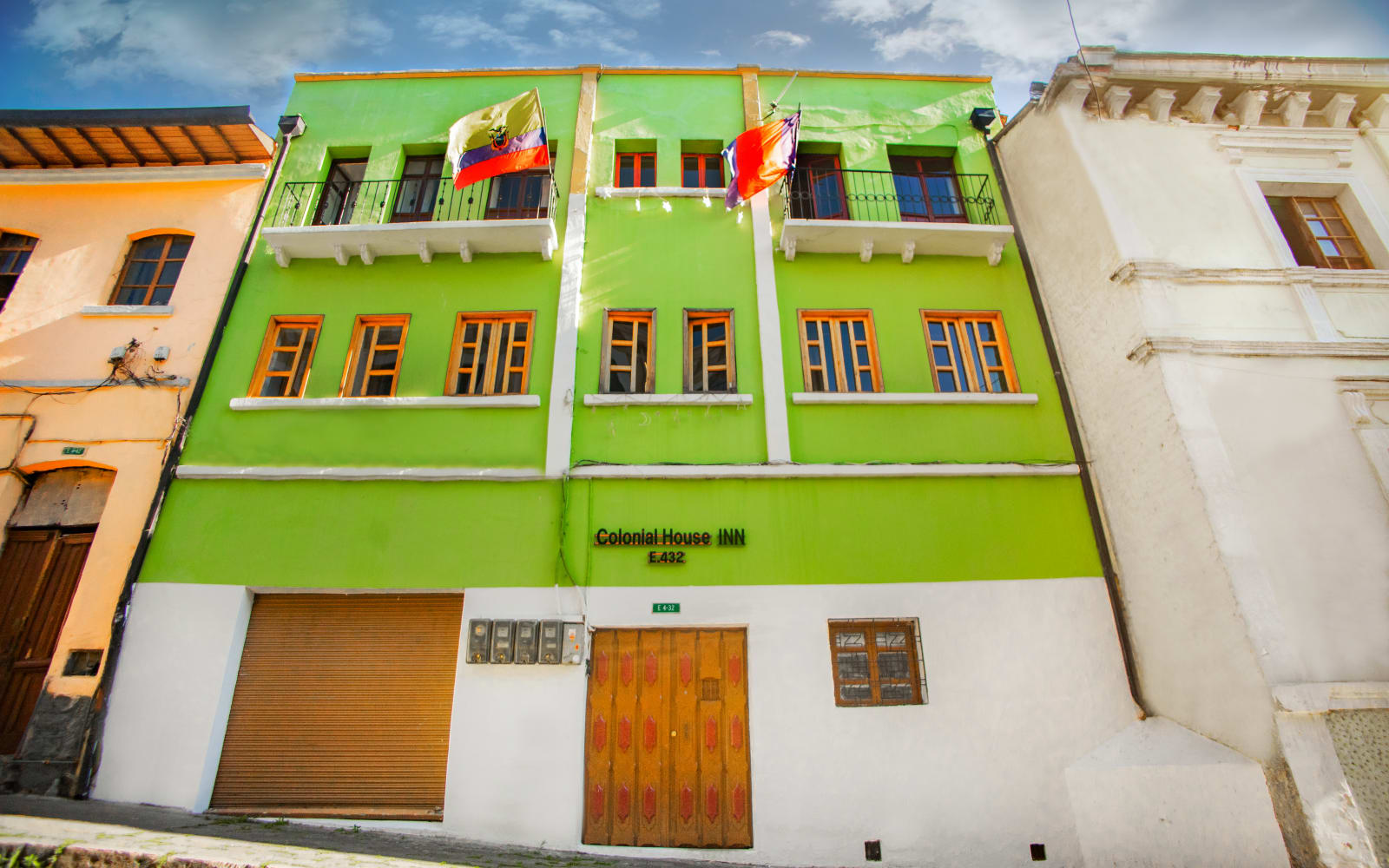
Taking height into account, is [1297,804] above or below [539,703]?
below

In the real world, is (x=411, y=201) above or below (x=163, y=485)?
above

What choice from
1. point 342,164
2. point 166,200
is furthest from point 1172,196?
point 166,200

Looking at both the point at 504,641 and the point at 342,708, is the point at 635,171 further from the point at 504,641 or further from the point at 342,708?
the point at 342,708

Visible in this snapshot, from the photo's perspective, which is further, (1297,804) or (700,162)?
(700,162)

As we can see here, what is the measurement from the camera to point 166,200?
32.5 feet

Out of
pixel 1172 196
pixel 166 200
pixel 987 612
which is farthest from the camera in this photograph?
pixel 166 200

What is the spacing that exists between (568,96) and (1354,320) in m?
12.0

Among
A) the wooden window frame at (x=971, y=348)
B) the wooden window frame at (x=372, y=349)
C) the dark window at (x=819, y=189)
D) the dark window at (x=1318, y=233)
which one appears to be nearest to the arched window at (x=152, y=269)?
the wooden window frame at (x=372, y=349)

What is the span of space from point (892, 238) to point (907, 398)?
2649 millimetres

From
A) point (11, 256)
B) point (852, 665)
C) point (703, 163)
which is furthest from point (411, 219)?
point (852, 665)

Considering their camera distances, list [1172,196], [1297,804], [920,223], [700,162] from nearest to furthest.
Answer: [1297,804] → [1172,196] → [920,223] → [700,162]

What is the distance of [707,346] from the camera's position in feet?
29.6

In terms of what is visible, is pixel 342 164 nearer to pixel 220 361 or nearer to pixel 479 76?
pixel 479 76

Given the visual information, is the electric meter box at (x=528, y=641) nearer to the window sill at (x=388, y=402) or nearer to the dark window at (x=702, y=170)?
the window sill at (x=388, y=402)
